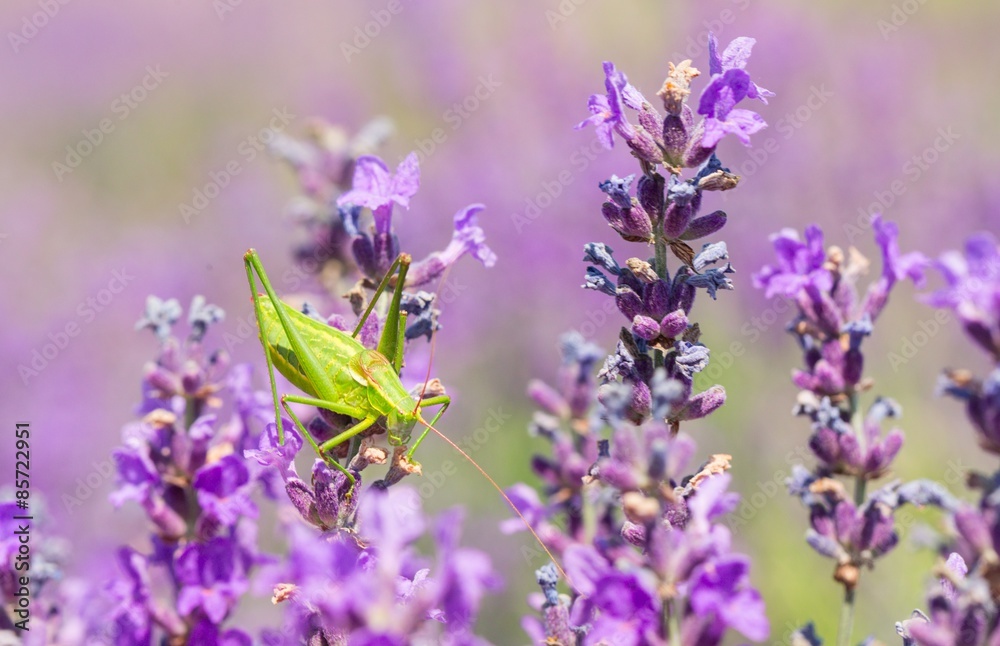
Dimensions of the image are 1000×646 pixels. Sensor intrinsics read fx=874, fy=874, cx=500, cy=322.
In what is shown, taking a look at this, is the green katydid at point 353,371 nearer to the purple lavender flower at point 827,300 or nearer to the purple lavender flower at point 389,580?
the purple lavender flower at point 389,580

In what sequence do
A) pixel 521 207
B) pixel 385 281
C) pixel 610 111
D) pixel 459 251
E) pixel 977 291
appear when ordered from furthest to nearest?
pixel 521 207 → pixel 459 251 → pixel 385 281 → pixel 610 111 → pixel 977 291

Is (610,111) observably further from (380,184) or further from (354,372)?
(354,372)

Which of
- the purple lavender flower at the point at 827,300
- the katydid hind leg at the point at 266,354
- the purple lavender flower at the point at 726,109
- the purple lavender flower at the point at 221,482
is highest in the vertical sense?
the purple lavender flower at the point at 726,109

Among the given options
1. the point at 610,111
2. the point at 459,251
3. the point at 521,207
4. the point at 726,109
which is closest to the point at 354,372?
the point at 459,251

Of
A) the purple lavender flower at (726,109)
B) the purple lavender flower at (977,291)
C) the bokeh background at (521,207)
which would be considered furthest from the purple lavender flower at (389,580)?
the bokeh background at (521,207)

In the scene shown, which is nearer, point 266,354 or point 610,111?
point 610,111

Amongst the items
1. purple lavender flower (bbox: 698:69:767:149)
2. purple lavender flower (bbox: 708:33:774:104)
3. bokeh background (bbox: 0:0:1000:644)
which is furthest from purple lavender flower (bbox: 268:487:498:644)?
bokeh background (bbox: 0:0:1000:644)

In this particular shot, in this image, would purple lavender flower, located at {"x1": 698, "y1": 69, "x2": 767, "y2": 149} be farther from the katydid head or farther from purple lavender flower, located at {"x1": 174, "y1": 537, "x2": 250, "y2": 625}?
purple lavender flower, located at {"x1": 174, "y1": 537, "x2": 250, "y2": 625}
